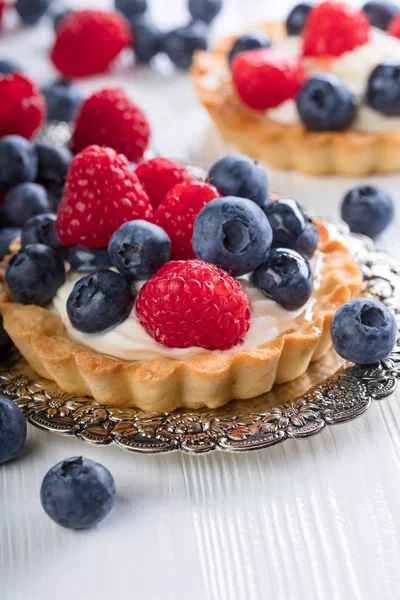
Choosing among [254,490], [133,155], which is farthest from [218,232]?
[133,155]

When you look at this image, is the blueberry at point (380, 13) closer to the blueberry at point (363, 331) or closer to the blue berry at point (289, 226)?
the blue berry at point (289, 226)

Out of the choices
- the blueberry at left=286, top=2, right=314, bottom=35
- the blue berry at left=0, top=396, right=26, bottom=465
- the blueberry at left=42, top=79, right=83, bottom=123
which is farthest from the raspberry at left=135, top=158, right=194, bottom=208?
the blueberry at left=286, top=2, right=314, bottom=35

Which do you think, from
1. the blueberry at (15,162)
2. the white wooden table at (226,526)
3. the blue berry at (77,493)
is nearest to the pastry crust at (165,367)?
the white wooden table at (226,526)

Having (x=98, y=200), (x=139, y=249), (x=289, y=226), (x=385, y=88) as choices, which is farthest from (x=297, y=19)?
(x=139, y=249)

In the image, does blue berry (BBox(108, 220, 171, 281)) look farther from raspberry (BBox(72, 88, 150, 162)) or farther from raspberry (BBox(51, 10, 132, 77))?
raspberry (BBox(51, 10, 132, 77))

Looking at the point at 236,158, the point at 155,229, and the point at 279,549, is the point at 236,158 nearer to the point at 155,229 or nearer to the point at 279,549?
the point at 155,229
